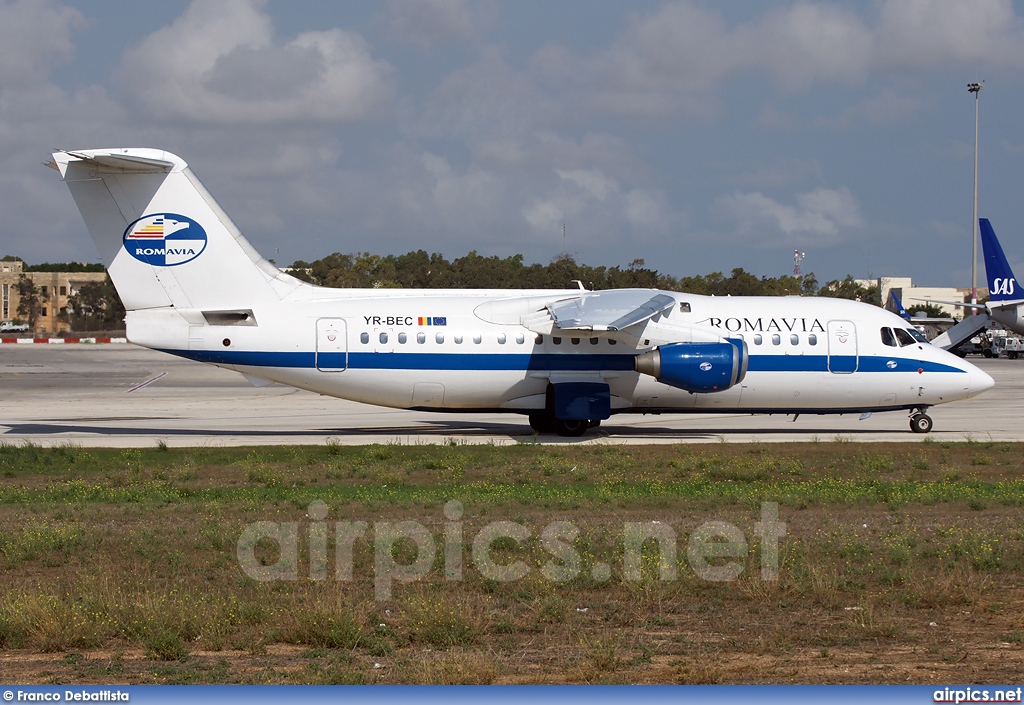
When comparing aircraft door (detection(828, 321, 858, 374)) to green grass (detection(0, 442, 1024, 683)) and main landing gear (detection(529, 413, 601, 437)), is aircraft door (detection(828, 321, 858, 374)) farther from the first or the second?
green grass (detection(0, 442, 1024, 683))

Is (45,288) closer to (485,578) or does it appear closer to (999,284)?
(999,284)

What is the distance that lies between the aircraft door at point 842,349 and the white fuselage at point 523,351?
31mm

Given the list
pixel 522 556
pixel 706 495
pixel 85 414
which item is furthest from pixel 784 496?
pixel 85 414

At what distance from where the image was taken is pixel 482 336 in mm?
26016

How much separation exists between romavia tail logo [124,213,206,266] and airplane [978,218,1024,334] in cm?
5977

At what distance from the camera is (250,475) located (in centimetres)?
1820

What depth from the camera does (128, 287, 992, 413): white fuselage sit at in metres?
25.1

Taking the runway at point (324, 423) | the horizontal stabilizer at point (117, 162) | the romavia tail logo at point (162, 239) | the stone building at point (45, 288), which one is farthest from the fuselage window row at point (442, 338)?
the stone building at point (45, 288)

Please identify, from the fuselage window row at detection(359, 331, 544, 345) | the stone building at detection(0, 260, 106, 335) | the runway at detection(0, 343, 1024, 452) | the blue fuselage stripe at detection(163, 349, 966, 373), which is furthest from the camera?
the stone building at detection(0, 260, 106, 335)

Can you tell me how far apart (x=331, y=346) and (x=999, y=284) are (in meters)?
59.0

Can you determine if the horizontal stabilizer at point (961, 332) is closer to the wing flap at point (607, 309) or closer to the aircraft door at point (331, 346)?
the wing flap at point (607, 309)

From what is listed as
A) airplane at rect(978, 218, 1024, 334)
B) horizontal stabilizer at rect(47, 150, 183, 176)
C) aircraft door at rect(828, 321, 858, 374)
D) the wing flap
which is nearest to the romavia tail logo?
horizontal stabilizer at rect(47, 150, 183, 176)

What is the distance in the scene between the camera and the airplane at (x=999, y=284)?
229ft

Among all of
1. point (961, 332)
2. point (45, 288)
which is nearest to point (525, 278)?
point (961, 332)
